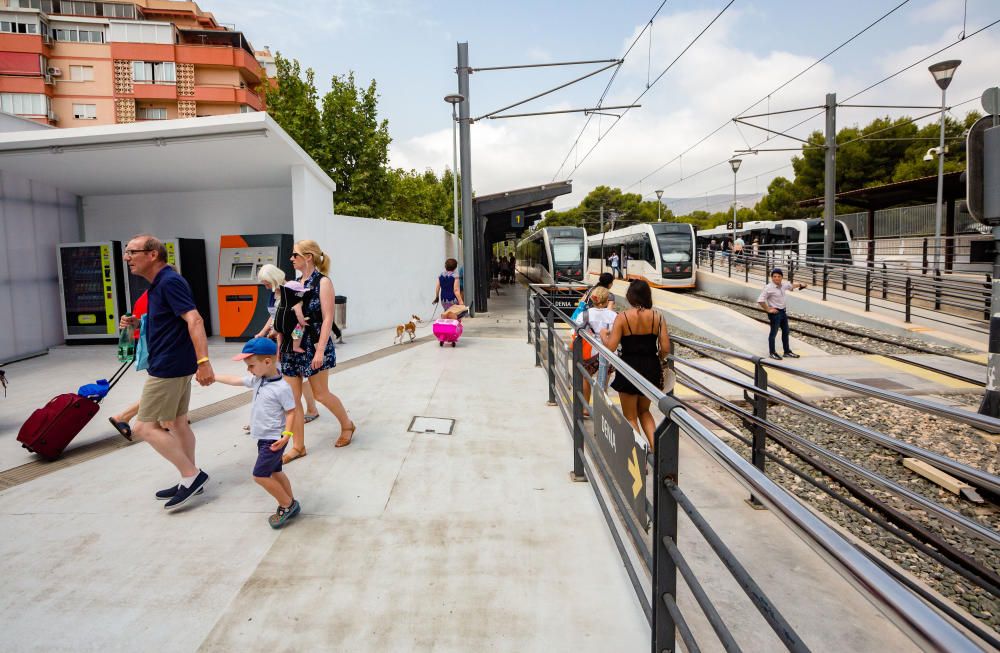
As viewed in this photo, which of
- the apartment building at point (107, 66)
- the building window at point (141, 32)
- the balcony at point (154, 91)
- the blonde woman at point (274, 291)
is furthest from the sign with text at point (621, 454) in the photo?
the building window at point (141, 32)

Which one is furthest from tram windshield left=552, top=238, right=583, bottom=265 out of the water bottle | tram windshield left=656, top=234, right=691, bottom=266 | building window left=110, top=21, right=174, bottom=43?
building window left=110, top=21, right=174, bottom=43

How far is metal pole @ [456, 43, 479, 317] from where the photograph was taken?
14.6 metres

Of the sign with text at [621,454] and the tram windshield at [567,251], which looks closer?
the sign with text at [621,454]

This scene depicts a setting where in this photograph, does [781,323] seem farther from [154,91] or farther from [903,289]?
[154,91]

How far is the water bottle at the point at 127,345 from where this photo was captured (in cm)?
575

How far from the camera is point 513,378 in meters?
7.56

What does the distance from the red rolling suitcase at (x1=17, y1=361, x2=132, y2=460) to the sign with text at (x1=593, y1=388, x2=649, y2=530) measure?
419cm

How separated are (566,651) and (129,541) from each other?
→ 2540 millimetres

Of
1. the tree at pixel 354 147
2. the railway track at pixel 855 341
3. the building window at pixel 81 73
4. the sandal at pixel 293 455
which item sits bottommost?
the railway track at pixel 855 341

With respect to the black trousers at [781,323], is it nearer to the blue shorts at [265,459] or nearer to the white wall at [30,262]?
the blue shorts at [265,459]

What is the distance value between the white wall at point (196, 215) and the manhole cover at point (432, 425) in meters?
7.06

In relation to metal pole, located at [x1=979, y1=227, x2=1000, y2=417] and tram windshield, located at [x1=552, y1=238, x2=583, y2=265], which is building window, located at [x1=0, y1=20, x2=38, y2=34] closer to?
tram windshield, located at [x1=552, y1=238, x2=583, y2=265]

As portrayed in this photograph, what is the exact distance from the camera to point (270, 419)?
324cm

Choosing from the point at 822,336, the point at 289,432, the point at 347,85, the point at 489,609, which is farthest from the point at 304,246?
the point at 347,85
